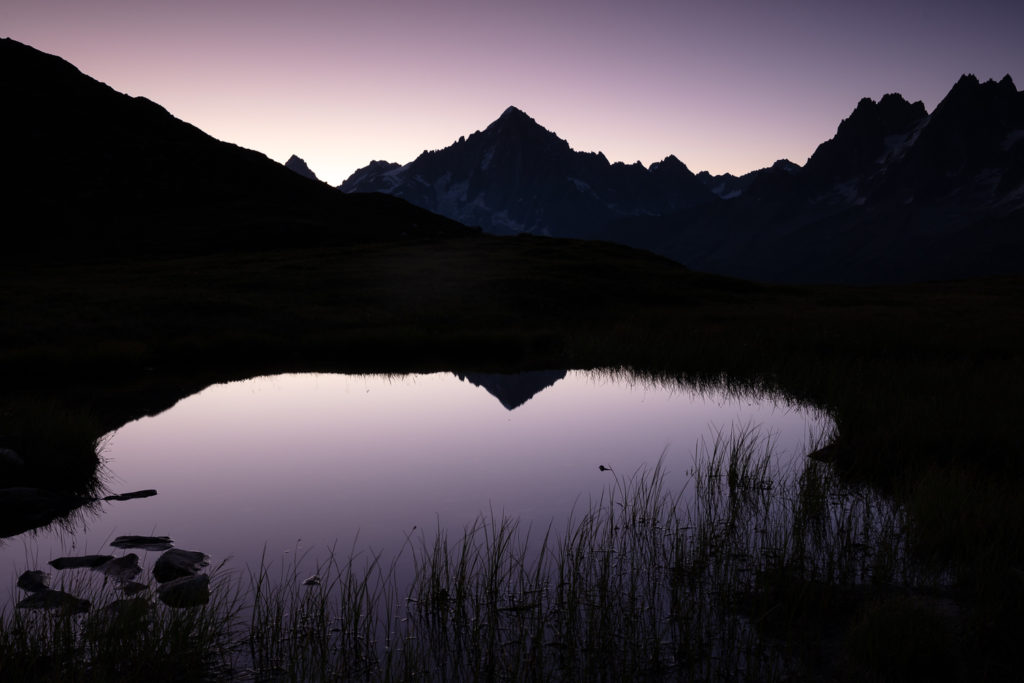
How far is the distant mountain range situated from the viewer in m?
81.3

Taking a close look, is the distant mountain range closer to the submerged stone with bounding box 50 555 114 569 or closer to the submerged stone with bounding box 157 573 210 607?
the submerged stone with bounding box 50 555 114 569

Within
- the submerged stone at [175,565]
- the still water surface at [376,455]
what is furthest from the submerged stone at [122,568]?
the still water surface at [376,455]

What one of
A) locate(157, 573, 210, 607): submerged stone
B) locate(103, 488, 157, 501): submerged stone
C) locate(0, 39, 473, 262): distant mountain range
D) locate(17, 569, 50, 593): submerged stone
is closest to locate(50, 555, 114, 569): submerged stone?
locate(17, 569, 50, 593): submerged stone

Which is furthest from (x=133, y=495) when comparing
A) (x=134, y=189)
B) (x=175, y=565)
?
(x=134, y=189)

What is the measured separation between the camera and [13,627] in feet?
20.7

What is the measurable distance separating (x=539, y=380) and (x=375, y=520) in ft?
42.5

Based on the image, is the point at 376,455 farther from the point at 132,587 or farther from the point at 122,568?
the point at 132,587

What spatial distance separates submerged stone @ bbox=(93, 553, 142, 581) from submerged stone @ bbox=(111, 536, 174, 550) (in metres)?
0.74

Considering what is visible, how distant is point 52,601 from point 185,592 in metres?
1.28

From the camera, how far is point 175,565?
8.15 meters

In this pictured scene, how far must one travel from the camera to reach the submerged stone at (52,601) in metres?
6.92

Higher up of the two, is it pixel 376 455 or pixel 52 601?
pixel 376 455

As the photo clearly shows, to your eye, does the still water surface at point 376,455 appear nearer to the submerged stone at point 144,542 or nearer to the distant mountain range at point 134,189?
the submerged stone at point 144,542

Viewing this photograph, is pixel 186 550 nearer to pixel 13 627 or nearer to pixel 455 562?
pixel 13 627
